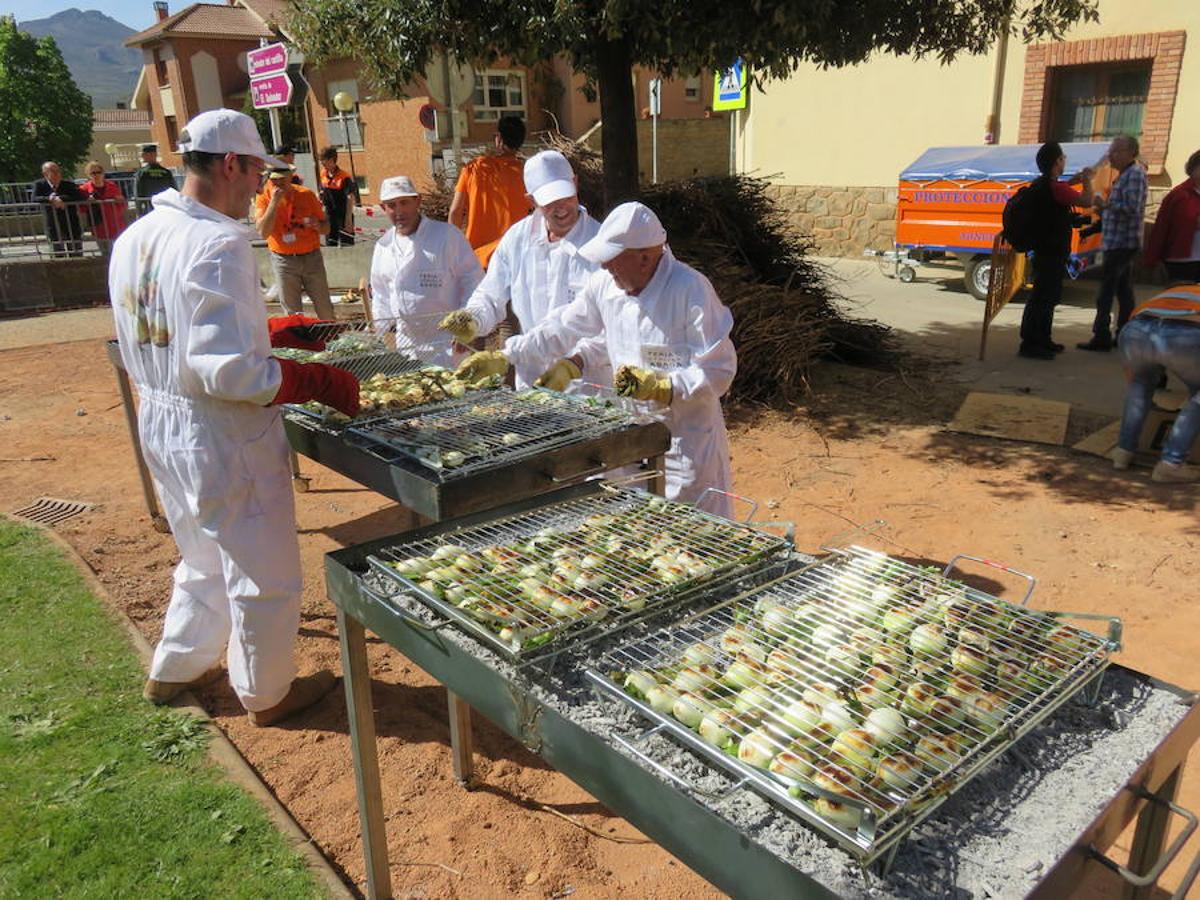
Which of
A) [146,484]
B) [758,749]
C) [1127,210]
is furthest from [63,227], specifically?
[758,749]

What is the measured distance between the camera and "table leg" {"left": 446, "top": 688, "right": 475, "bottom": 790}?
3209 millimetres

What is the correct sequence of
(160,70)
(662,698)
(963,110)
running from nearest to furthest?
(662,698) → (963,110) → (160,70)

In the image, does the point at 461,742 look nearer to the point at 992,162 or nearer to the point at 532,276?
the point at 532,276

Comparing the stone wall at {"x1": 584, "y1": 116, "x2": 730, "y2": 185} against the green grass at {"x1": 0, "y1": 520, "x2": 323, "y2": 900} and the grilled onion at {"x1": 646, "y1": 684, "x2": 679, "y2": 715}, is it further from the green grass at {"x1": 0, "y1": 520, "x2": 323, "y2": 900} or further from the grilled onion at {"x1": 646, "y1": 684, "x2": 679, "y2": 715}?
the grilled onion at {"x1": 646, "y1": 684, "x2": 679, "y2": 715}

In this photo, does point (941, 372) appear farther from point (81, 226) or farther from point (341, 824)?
point (81, 226)

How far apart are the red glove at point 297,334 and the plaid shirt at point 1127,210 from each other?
7519mm

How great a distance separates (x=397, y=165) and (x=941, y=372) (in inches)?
683

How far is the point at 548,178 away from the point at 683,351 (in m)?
1.73

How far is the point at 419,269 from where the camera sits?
5555 millimetres

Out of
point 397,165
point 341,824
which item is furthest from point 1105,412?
point 397,165

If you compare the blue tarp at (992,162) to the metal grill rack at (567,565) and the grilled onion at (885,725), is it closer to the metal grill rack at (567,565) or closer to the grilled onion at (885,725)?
the metal grill rack at (567,565)

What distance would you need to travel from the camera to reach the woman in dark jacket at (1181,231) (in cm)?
762

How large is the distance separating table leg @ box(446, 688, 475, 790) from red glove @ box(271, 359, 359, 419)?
1.15 meters

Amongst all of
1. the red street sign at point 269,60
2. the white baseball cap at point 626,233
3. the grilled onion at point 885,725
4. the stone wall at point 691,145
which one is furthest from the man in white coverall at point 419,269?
the stone wall at point 691,145
